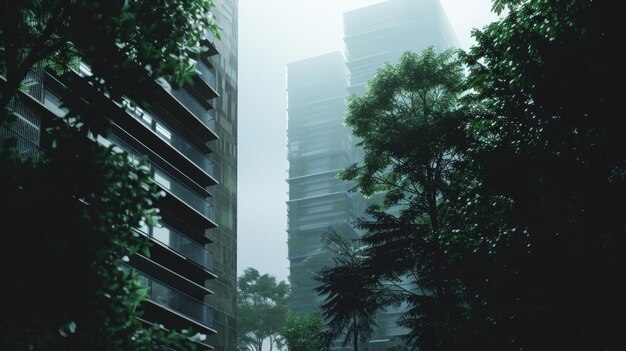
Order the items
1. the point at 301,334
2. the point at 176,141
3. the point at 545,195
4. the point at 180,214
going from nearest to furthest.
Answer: the point at 545,195 < the point at 180,214 < the point at 176,141 < the point at 301,334

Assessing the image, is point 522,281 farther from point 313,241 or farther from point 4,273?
point 313,241

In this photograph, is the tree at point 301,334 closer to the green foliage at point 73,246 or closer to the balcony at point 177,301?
the balcony at point 177,301

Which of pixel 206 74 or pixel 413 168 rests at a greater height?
pixel 206 74

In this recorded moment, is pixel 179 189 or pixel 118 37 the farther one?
pixel 179 189

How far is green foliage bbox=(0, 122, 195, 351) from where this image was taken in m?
6.57

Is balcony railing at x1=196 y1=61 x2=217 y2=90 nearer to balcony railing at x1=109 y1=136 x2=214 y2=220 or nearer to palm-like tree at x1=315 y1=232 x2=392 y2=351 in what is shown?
balcony railing at x1=109 y1=136 x2=214 y2=220

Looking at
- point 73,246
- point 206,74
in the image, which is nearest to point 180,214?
point 206,74

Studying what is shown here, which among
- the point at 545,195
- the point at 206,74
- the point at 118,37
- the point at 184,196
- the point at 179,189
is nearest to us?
the point at 118,37

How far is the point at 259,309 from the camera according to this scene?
79125 mm

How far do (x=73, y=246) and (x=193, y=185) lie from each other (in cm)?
2754

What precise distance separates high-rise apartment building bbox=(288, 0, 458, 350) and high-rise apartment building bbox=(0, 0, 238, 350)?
9735cm

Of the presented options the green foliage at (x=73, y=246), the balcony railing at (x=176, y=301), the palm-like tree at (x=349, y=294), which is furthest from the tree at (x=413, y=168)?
the green foliage at (x=73, y=246)

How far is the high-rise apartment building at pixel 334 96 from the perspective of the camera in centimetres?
14412

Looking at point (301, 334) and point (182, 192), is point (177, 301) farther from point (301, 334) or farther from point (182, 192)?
point (301, 334)
